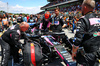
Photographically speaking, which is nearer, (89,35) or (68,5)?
(89,35)

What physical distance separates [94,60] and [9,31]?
219cm

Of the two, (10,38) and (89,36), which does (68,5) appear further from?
(89,36)

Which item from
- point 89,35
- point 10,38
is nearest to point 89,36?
point 89,35

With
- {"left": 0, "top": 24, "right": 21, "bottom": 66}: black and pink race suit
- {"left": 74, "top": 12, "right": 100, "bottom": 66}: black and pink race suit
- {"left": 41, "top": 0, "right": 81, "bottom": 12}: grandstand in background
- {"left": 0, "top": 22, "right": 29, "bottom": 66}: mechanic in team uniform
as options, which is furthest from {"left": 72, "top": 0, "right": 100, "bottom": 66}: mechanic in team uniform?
{"left": 41, "top": 0, "right": 81, "bottom": 12}: grandstand in background

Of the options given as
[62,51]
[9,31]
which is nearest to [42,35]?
[62,51]

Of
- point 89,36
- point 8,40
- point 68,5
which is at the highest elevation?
point 68,5

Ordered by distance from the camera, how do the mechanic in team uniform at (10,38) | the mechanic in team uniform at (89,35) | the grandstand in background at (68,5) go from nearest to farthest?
the mechanic in team uniform at (89,35) → the mechanic in team uniform at (10,38) → the grandstand in background at (68,5)

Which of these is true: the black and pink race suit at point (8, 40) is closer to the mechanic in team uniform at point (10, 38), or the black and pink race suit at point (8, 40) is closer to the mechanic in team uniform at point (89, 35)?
the mechanic in team uniform at point (10, 38)

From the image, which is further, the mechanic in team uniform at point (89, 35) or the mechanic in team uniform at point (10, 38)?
the mechanic in team uniform at point (10, 38)

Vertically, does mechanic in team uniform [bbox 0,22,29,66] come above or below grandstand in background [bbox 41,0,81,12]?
below

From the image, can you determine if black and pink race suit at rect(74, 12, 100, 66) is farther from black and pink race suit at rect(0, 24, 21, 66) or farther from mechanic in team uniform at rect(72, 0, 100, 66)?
black and pink race suit at rect(0, 24, 21, 66)

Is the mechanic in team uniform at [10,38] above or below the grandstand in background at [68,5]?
below

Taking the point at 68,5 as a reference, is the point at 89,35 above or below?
below

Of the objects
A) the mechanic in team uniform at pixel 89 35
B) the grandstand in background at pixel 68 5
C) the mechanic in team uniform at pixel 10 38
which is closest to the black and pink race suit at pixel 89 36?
the mechanic in team uniform at pixel 89 35
